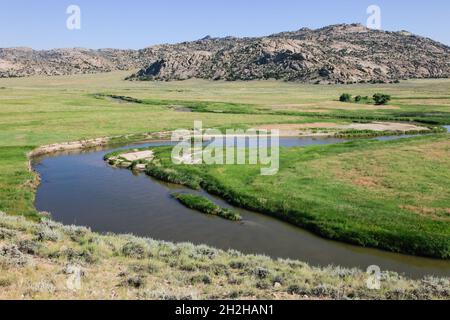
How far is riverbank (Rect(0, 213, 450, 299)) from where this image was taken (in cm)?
1506

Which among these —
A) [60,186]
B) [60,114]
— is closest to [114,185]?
[60,186]

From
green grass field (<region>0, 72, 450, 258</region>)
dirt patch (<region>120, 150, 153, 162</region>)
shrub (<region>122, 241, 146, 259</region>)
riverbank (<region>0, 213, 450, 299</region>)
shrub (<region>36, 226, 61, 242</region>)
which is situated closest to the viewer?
riverbank (<region>0, 213, 450, 299</region>)

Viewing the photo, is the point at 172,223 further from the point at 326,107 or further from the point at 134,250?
the point at 326,107

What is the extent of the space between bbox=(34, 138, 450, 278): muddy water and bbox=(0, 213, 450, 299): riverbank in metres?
4.18

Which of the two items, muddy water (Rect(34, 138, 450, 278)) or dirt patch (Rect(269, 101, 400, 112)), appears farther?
dirt patch (Rect(269, 101, 400, 112))

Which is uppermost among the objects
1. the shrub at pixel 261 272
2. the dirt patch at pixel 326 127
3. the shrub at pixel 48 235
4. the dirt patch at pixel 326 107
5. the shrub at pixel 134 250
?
the dirt patch at pixel 326 107

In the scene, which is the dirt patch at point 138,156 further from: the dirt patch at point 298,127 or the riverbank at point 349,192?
the dirt patch at point 298,127

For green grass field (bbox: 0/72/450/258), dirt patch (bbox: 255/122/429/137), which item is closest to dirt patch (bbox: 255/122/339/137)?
dirt patch (bbox: 255/122/429/137)

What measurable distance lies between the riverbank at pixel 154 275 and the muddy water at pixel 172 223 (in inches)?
165

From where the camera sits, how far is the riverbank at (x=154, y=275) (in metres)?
15.1
